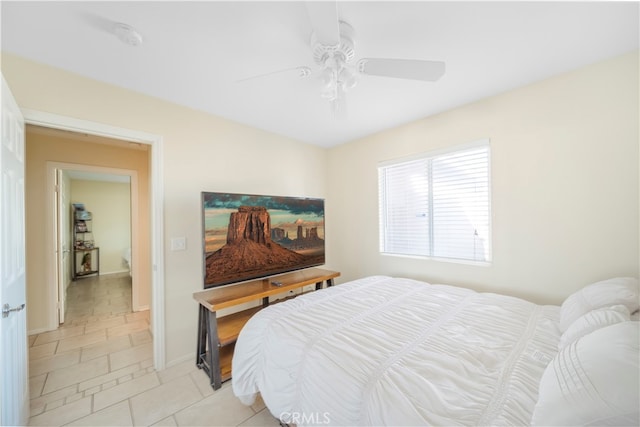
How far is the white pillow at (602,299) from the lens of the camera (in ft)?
4.31

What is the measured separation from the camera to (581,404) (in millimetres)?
663

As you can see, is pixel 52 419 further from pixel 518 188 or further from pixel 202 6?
pixel 518 188

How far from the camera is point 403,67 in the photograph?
1.45 m

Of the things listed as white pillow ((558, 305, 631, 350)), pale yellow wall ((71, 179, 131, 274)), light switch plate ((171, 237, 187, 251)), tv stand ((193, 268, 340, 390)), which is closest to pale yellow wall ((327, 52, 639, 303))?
white pillow ((558, 305, 631, 350))

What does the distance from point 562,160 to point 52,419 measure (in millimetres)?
4229

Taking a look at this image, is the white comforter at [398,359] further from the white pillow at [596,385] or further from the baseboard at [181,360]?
the baseboard at [181,360]

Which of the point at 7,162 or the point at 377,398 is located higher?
the point at 7,162

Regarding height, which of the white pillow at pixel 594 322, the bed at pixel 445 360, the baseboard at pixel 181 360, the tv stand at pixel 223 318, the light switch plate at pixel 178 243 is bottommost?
the baseboard at pixel 181 360

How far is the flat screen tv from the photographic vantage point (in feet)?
7.00

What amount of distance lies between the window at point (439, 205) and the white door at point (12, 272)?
10.4 ft

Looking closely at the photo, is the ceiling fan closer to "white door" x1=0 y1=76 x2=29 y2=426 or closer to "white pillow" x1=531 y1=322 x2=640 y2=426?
"white pillow" x1=531 y1=322 x2=640 y2=426

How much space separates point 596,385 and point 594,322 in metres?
0.64

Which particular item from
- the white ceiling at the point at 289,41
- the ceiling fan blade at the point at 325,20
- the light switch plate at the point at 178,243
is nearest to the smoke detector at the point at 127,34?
the white ceiling at the point at 289,41

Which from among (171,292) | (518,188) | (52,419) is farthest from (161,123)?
(518,188)
